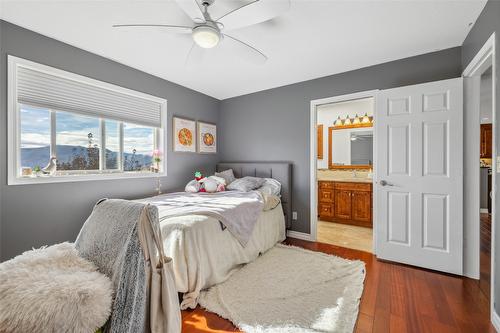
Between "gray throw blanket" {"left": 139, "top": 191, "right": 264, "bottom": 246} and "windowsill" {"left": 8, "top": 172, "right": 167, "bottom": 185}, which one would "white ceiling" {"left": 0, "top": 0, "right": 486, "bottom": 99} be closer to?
"windowsill" {"left": 8, "top": 172, "right": 167, "bottom": 185}

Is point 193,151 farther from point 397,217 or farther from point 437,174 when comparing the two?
point 437,174

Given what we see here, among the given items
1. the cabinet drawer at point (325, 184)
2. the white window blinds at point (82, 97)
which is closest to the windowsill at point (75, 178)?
the white window blinds at point (82, 97)

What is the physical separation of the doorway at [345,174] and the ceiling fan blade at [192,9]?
2237 mm

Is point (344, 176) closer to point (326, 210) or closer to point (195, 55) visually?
point (326, 210)

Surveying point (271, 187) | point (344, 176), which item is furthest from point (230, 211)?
point (344, 176)

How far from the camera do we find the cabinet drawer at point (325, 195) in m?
4.48

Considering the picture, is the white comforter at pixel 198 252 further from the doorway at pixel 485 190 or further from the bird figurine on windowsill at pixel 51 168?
the doorway at pixel 485 190

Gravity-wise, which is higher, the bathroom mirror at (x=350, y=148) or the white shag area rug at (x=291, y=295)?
the bathroom mirror at (x=350, y=148)

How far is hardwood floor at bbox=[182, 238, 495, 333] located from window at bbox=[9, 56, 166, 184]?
2.14 meters

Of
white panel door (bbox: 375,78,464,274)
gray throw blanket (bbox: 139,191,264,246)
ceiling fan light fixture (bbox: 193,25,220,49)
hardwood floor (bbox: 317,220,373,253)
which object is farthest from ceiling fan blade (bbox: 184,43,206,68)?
hardwood floor (bbox: 317,220,373,253)

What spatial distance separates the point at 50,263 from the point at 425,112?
3.52 metres

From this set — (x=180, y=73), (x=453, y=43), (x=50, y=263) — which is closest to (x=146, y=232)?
(x=50, y=263)

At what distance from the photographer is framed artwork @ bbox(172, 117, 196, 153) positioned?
11.8 feet

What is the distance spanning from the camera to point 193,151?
394 cm
